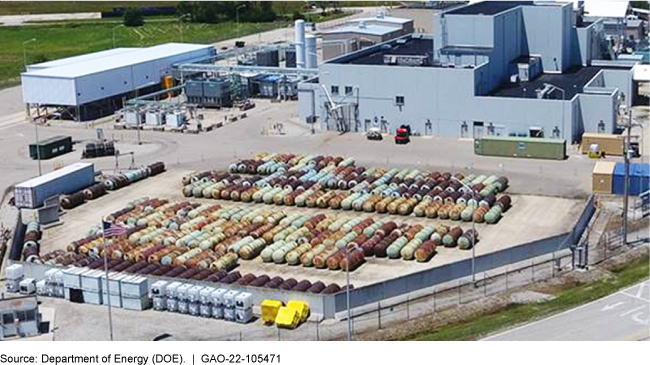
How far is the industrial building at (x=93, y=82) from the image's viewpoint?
75438 mm

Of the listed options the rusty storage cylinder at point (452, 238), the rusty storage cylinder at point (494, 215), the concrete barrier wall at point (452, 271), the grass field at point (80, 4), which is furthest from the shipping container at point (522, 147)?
the grass field at point (80, 4)

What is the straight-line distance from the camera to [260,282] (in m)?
36.6

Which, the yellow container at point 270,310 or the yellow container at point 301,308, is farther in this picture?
the yellow container at point 270,310

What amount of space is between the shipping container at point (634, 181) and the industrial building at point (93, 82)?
43.1 m

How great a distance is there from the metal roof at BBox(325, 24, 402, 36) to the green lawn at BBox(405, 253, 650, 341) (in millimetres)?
57286

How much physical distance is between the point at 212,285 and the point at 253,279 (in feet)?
5.81

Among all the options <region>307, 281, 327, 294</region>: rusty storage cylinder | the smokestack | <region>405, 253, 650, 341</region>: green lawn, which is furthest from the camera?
the smokestack

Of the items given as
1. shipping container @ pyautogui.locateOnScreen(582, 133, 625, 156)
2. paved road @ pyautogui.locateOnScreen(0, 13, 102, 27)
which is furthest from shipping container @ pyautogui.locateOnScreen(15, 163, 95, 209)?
paved road @ pyautogui.locateOnScreen(0, 13, 102, 27)

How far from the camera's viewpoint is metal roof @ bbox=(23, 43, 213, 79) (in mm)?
76938

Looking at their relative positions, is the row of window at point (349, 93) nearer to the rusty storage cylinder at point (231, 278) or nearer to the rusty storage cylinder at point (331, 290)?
the rusty storage cylinder at point (231, 278)

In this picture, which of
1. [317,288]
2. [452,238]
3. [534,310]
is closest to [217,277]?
[317,288]

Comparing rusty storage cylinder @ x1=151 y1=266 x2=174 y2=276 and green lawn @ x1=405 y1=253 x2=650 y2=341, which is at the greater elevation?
rusty storage cylinder @ x1=151 y1=266 x2=174 y2=276

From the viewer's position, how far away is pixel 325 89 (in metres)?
69.1

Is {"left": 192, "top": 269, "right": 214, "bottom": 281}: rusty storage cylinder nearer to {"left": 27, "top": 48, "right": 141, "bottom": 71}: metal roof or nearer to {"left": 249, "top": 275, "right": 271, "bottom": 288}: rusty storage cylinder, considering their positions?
{"left": 249, "top": 275, "right": 271, "bottom": 288}: rusty storage cylinder
